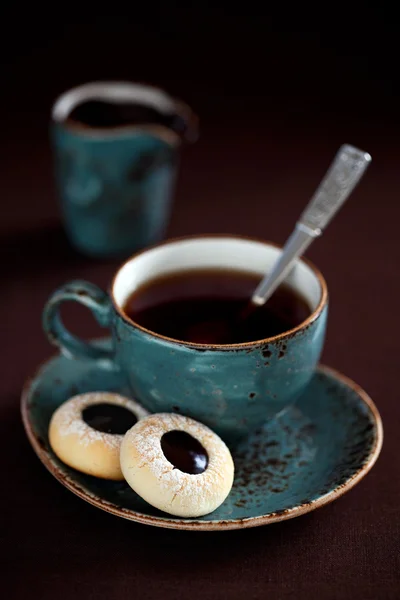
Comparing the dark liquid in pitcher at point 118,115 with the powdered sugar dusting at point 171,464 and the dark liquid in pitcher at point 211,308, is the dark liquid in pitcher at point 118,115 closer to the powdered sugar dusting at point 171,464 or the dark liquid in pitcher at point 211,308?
the dark liquid in pitcher at point 211,308

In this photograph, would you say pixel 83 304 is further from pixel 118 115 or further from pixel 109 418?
pixel 118 115

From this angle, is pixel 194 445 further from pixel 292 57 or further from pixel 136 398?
pixel 292 57

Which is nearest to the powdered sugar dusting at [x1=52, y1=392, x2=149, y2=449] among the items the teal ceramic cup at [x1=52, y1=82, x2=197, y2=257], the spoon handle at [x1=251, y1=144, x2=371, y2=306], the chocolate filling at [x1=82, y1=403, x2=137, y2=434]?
the chocolate filling at [x1=82, y1=403, x2=137, y2=434]

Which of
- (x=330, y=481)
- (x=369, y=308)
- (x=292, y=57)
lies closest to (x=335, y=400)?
(x=330, y=481)

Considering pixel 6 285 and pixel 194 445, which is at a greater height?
pixel 194 445

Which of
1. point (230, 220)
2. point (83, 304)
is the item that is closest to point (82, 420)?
point (83, 304)

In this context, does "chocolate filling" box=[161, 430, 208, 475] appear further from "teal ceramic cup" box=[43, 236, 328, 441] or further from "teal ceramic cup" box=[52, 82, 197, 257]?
"teal ceramic cup" box=[52, 82, 197, 257]
